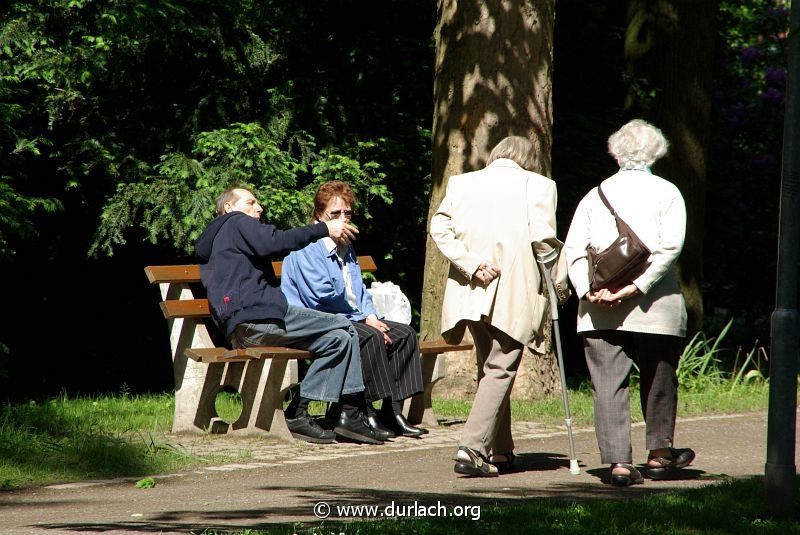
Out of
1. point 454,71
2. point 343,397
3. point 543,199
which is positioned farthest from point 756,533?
point 454,71

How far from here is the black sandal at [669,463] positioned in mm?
6645

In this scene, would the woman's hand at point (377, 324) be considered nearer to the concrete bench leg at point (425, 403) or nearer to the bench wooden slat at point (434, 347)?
the bench wooden slat at point (434, 347)

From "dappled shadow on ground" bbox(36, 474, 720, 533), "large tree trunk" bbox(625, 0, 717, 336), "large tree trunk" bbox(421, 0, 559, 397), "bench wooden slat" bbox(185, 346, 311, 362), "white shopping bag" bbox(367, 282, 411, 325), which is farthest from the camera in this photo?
"large tree trunk" bbox(625, 0, 717, 336)

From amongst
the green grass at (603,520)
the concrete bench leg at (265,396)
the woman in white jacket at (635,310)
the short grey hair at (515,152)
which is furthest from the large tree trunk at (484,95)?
the green grass at (603,520)

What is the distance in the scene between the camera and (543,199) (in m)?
6.69

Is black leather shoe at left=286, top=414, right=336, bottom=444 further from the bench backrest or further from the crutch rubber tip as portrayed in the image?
the crutch rubber tip

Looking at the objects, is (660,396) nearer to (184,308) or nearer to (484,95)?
(184,308)

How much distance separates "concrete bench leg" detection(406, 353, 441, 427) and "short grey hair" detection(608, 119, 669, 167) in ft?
8.80

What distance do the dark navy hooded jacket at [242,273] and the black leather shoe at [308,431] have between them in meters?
0.72

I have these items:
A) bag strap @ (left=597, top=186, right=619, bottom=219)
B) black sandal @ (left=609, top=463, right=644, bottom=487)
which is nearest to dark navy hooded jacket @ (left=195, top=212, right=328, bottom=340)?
bag strap @ (left=597, top=186, right=619, bottom=219)

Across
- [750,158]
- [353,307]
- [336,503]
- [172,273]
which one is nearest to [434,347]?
[353,307]

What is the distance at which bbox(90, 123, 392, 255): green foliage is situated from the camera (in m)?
10.9

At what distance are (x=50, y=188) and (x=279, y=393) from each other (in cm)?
468

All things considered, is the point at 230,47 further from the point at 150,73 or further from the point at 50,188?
the point at 50,188
